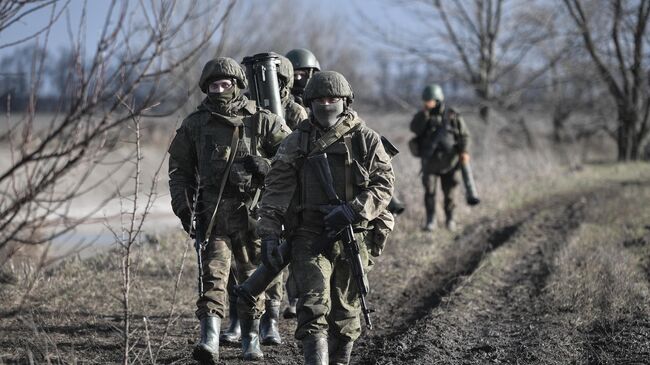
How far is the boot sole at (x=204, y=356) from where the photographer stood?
17.6 ft

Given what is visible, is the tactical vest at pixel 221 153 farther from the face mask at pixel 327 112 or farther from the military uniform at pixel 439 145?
the military uniform at pixel 439 145

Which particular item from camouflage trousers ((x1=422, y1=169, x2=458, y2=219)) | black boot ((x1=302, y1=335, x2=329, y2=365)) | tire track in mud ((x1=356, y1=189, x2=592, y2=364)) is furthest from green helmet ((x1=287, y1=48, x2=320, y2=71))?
camouflage trousers ((x1=422, y1=169, x2=458, y2=219))

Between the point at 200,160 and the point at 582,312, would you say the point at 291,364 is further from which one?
the point at 582,312

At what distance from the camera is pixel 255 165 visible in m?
5.77

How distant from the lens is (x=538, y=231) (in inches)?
462

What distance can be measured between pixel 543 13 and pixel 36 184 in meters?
22.6

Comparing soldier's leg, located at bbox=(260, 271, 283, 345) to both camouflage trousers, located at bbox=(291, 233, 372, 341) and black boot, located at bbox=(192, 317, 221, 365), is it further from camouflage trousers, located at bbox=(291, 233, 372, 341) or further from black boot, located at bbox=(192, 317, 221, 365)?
camouflage trousers, located at bbox=(291, 233, 372, 341)

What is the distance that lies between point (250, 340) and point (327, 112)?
70.0 inches

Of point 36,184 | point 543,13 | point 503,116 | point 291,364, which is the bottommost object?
point 291,364

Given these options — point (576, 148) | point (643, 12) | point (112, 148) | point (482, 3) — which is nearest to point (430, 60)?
point (482, 3)

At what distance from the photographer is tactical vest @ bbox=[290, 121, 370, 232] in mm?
5090

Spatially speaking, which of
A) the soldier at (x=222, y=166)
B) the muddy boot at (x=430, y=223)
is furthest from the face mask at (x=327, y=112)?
the muddy boot at (x=430, y=223)

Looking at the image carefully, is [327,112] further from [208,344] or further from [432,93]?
[432,93]

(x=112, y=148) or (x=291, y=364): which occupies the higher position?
(x=112, y=148)
